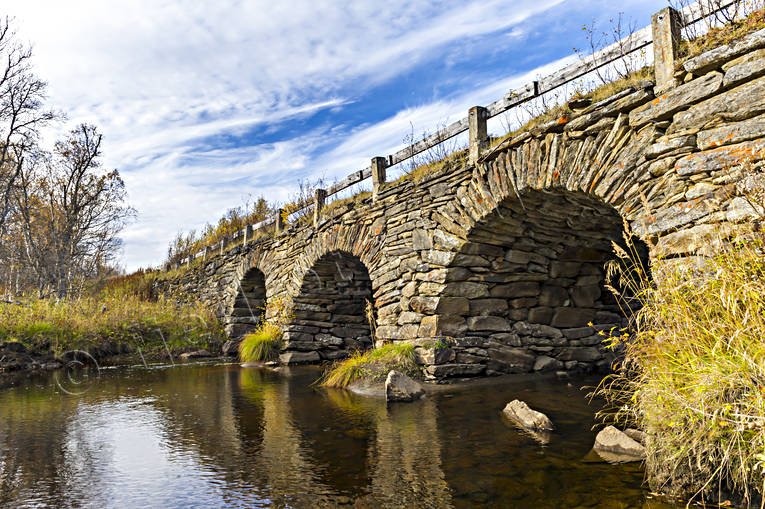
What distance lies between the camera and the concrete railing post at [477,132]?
7012mm

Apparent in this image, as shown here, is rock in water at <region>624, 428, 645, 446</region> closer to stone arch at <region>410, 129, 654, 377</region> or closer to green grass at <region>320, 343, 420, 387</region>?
stone arch at <region>410, 129, 654, 377</region>

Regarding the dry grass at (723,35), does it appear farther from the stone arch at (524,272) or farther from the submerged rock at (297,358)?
the submerged rock at (297,358)

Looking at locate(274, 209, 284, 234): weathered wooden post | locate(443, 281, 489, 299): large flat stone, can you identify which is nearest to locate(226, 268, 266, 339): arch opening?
locate(274, 209, 284, 234): weathered wooden post

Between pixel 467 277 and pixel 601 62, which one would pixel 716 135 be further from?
pixel 467 277

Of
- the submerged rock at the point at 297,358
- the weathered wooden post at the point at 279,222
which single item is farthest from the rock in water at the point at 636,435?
the weathered wooden post at the point at 279,222

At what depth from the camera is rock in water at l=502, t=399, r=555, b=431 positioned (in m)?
4.73

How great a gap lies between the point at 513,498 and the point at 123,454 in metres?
3.25

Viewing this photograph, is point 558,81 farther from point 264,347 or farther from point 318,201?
point 264,347

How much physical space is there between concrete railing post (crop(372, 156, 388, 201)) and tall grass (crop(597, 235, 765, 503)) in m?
6.18

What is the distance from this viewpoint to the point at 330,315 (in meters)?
12.2

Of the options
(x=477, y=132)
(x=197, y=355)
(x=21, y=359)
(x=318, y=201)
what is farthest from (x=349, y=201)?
(x=21, y=359)

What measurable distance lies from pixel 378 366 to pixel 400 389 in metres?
1.17

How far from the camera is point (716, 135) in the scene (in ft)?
13.7

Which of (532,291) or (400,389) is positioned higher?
(532,291)
